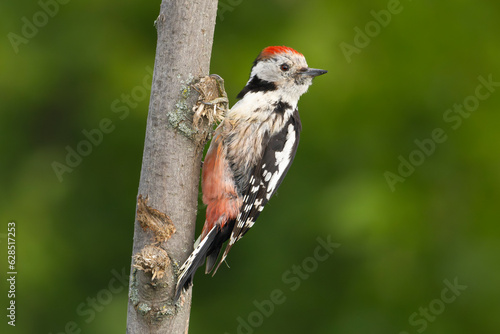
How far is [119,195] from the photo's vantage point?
16.6ft

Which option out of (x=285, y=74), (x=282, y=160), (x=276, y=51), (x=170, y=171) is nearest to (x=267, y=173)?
(x=282, y=160)

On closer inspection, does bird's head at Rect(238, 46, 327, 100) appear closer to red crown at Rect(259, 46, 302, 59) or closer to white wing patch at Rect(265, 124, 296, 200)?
red crown at Rect(259, 46, 302, 59)

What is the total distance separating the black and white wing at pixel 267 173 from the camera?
3395mm

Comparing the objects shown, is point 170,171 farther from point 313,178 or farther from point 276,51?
point 313,178

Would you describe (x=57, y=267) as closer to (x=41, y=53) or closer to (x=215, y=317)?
(x=215, y=317)

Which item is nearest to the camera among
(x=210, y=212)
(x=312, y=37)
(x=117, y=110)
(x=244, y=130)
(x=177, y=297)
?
(x=177, y=297)

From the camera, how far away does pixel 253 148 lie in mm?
3500

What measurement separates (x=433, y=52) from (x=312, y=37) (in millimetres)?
1014

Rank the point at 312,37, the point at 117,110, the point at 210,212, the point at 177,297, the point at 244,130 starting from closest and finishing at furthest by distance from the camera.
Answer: the point at 177,297 < the point at 210,212 < the point at 244,130 < the point at 312,37 < the point at 117,110

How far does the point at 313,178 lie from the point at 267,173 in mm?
1394

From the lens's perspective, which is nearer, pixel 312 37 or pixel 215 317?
pixel 312 37

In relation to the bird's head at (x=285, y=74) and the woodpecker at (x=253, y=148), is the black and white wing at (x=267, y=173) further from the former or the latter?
the bird's head at (x=285, y=74)

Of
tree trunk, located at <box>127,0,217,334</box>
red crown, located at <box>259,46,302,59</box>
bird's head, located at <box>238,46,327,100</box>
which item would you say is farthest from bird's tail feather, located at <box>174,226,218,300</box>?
red crown, located at <box>259,46,302,59</box>

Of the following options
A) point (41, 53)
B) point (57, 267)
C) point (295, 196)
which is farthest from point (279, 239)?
point (41, 53)
